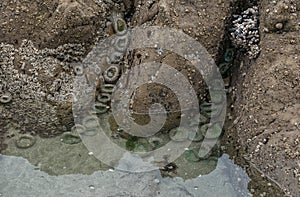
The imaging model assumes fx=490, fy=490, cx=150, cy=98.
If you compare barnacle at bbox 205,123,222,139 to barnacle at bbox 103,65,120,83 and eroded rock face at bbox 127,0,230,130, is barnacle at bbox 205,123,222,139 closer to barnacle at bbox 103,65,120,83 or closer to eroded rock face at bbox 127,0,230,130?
eroded rock face at bbox 127,0,230,130

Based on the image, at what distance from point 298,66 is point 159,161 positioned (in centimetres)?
144

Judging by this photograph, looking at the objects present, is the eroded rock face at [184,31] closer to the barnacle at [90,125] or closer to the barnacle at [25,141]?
the barnacle at [90,125]


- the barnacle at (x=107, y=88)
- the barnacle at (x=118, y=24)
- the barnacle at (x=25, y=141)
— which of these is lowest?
the barnacle at (x=25, y=141)

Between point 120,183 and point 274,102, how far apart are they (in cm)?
146

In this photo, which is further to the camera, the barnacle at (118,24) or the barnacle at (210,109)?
the barnacle at (118,24)

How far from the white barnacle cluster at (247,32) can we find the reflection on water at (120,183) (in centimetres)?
98

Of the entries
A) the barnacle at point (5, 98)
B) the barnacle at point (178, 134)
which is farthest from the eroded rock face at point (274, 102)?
the barnacle at point (5, 98)

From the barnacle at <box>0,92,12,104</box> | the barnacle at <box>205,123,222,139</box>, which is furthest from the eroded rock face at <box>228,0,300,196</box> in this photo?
the barnacle at <box>0,92,12,104</box>

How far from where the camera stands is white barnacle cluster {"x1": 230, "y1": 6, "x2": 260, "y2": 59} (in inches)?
170

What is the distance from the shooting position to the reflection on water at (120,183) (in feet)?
13.5

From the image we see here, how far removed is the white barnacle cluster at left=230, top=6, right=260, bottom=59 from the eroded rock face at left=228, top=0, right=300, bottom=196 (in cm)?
7

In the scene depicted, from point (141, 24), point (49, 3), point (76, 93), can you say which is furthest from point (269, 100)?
point (49, 3)

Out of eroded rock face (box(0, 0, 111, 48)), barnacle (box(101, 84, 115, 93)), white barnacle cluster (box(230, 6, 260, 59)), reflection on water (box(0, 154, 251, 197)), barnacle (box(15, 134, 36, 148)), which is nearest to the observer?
reflection on water (box(0, 154, 251, 197))

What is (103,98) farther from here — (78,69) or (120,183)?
(120,183)
